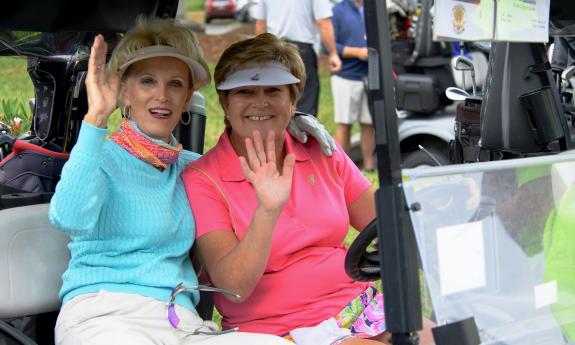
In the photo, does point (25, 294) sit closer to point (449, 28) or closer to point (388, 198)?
point (388, 198)

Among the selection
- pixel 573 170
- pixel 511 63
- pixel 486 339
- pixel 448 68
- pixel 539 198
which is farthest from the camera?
pixel 448 68

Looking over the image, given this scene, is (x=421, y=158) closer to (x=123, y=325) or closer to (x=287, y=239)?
(x=287, y=239)

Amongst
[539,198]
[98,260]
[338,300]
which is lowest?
[338,300]

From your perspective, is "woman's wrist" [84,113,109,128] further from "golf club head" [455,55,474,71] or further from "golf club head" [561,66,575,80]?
"golf club head" [561,66,575,80]

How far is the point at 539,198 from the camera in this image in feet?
7.00

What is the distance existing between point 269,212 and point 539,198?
665 millimetres

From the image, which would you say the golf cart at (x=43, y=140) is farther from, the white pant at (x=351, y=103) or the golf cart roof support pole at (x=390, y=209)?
the white pant at (x=351, y=103)

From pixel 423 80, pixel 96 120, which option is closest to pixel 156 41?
pixel 96 120

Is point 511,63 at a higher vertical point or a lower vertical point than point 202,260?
higher

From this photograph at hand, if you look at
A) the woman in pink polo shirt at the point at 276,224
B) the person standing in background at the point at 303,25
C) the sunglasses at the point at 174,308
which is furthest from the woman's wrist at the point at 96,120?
the person standing in background at the point at 303,25

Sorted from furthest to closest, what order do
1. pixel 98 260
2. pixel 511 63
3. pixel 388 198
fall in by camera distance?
pixel 511 63
pixel 98 260
pixel 388 198

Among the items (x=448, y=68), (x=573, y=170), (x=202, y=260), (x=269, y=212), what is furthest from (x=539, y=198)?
(x=448, y=68)

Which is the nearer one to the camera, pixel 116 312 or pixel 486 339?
pixel 486 339

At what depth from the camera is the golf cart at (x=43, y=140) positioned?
2.57 m
